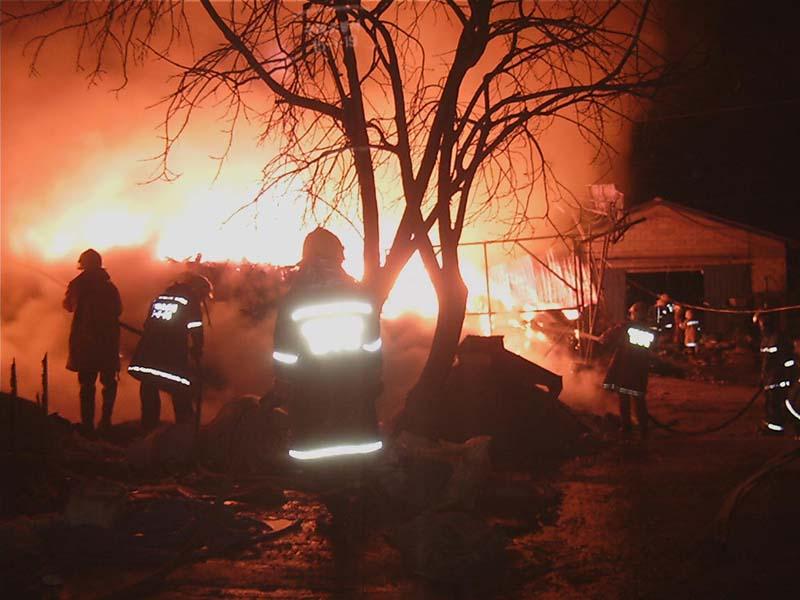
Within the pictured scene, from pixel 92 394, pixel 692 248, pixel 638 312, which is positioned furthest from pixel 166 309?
pixel 692 248

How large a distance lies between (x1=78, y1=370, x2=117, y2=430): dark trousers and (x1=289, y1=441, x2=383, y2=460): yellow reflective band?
4.05 meters

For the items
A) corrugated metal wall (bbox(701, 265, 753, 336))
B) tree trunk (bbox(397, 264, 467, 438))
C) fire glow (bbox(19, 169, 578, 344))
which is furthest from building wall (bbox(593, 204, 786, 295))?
tree trunk (bbox(397, 264, 467, 438))

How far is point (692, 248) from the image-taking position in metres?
24.8

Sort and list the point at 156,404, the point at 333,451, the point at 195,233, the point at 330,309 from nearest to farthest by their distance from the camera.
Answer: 1. the point at 330,309
2. the point at 333,451
3. the point at 156,404
4. the point at 195,233

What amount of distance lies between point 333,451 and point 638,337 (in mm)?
5909

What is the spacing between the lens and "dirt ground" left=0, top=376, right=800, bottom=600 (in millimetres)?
4543

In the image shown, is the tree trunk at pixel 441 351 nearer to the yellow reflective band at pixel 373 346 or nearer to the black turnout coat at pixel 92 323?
the yellow reflective band at pixel 373 346

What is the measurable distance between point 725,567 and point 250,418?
3719mm

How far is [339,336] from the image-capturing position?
5.16 m

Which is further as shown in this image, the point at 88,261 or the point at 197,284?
the point at 88,261

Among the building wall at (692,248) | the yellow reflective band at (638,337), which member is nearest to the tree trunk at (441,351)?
the yellow reflective band at (638,337)

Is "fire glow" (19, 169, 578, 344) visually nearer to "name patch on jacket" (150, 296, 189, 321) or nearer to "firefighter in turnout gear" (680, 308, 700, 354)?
"name patch on jacket" (150, 296, 189, 321)

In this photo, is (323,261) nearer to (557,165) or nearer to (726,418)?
(726,418)

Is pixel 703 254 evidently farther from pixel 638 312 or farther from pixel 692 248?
pixel 638 312
